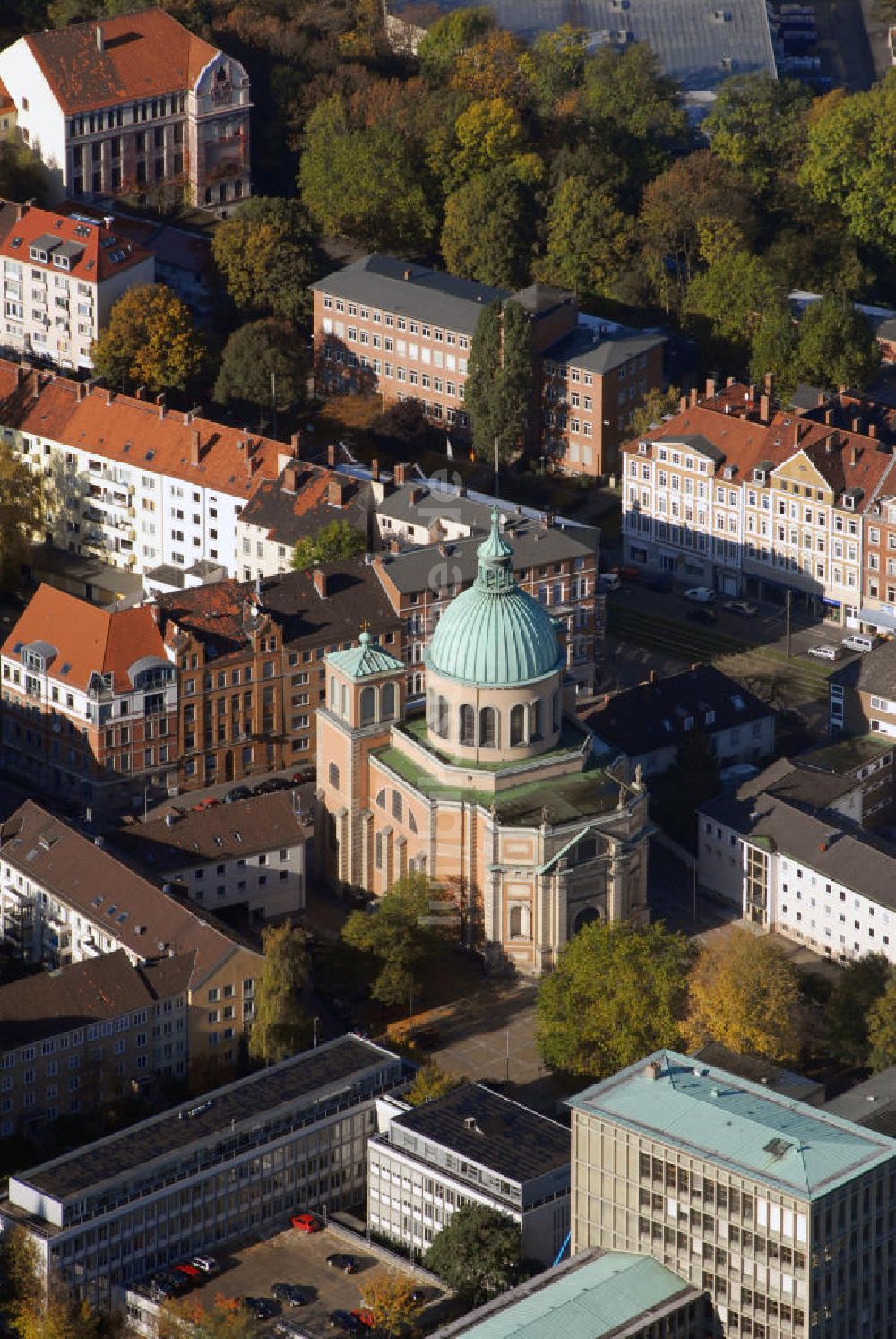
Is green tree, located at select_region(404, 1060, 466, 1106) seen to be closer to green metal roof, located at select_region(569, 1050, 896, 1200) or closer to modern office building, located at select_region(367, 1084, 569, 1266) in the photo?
modern office building, located at select_region(367, 1084, 569, 1266)

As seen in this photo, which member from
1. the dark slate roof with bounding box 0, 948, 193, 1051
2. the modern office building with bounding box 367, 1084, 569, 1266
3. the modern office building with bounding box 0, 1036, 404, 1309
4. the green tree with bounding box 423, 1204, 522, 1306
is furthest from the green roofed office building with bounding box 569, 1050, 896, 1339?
the dark slate roof with bounding box 0, 948, 193, 1051

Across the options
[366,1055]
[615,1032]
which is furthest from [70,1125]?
[615,1032]

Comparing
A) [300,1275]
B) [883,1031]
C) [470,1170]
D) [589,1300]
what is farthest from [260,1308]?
[883,1031]

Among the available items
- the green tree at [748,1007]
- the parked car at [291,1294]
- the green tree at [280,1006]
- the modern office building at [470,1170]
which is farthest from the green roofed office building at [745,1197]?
the green tree at [280,1006]

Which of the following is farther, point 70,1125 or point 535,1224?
point 70,1125

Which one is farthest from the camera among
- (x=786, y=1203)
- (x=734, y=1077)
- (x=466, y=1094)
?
(x=466, y=1094)

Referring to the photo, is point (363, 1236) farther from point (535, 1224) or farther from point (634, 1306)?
point (634, 1306)
